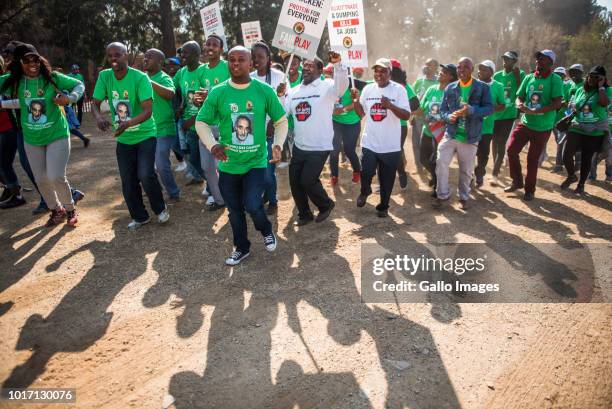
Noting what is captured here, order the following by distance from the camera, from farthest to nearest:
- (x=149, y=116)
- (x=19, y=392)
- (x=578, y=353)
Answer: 1. (x=149, y=116)
2. (x=578, y=353)
3. (x=19, y=392)

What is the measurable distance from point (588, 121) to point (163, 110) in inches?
259

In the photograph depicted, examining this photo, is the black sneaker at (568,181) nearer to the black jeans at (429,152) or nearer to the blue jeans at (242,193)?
the black jeans at (429,152)

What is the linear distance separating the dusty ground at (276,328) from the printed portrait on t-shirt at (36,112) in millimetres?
1408

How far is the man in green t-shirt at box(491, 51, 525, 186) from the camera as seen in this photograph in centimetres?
755

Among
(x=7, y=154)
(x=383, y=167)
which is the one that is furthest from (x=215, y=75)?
(x=7, y=154)

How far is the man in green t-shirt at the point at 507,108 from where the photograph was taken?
755 cm

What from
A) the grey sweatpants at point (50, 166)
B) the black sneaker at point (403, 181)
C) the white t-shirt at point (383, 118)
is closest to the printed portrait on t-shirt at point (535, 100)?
the black sneaker at point (403, 181)

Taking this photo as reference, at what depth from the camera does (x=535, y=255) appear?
466 cm

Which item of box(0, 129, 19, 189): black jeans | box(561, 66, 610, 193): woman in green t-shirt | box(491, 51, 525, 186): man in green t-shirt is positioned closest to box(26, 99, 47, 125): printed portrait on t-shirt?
box(0, 129, 19, 189): black jeans

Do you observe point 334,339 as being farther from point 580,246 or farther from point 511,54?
point 511,54

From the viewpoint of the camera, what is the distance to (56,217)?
5648 mm

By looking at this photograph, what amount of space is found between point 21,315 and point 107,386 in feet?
4.69

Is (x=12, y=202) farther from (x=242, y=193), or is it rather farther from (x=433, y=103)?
(x=433, y=103)

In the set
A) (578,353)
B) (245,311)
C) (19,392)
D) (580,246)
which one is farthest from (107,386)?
(580,246)
